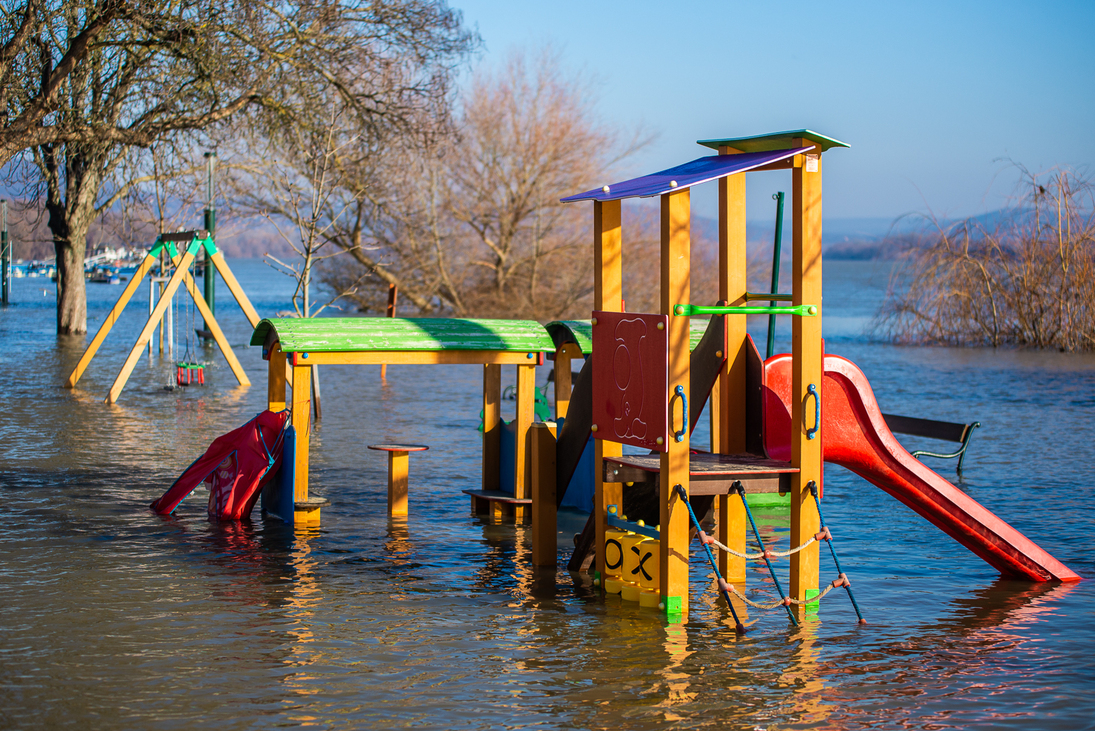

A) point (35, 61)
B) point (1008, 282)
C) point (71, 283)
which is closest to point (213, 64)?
point (35, 61)

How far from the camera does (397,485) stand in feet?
33.4

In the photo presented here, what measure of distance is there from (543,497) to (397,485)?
228 cm

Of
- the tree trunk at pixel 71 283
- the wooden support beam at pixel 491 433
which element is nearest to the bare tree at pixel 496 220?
the tree trunk at pixel 71 283

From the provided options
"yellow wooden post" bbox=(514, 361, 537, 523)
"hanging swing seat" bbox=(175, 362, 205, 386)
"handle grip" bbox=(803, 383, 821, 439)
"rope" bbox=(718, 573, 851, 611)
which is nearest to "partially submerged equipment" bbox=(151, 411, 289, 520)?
"yellow wooden post" bbox=(514, 361, 537, 523)

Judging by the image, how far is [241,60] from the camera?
20156 mm

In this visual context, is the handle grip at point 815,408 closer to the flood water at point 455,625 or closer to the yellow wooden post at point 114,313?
the flood water at point 455,625

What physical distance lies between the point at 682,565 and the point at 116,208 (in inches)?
1362

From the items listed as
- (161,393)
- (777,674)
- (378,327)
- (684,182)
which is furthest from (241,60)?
(777,674)

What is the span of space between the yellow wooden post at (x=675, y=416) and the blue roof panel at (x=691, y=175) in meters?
0.16

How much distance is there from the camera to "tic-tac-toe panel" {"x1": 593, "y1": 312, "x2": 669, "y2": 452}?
6801 millimetres

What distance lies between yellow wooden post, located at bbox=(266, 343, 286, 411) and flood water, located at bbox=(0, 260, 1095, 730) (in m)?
1.11

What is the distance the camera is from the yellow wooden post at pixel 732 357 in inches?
300

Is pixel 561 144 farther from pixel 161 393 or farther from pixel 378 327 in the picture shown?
pixel 378 327

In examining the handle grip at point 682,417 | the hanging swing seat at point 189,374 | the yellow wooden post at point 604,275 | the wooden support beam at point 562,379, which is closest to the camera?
the handle grip at point 682,417
